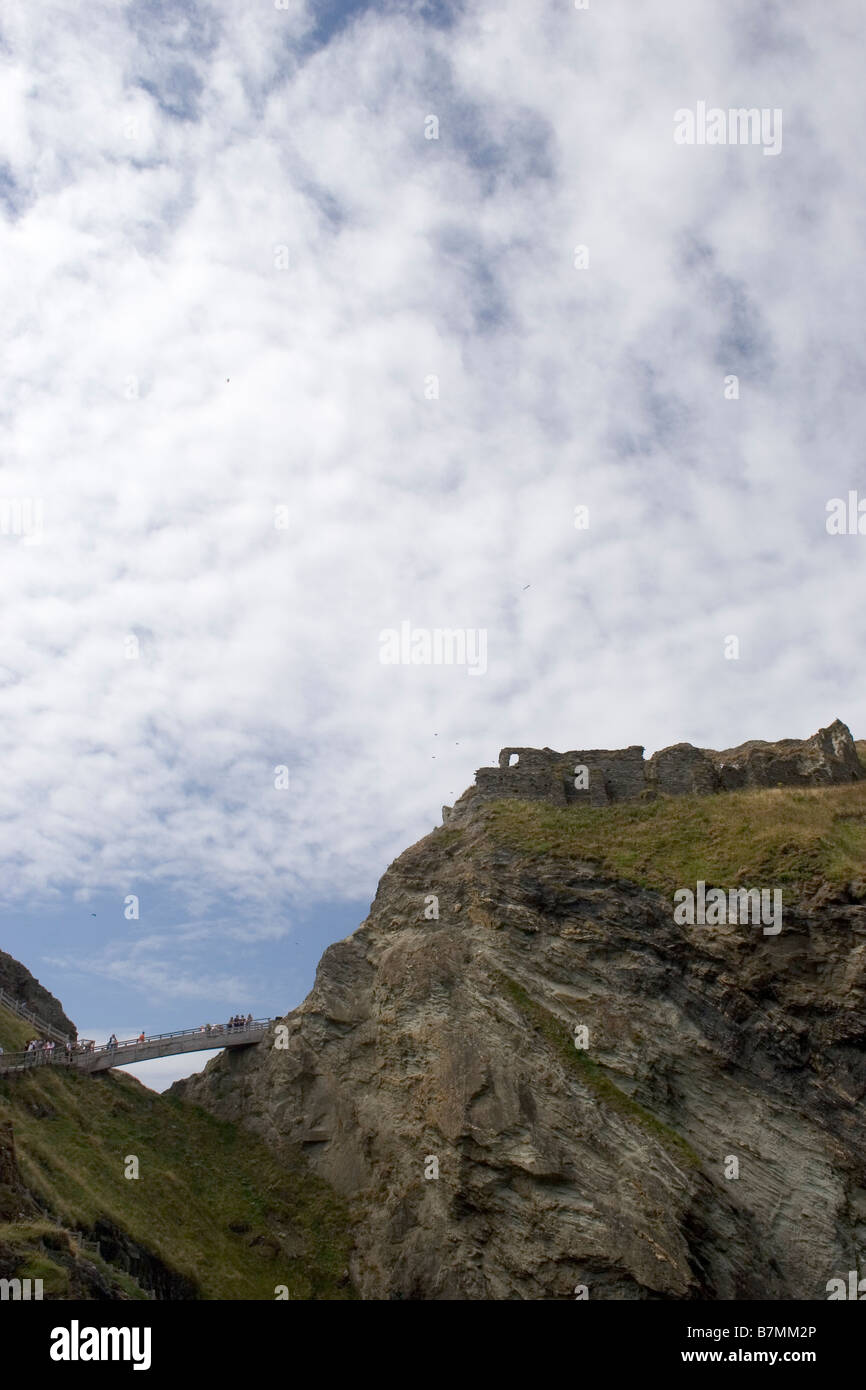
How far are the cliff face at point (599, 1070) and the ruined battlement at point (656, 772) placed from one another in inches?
78.1

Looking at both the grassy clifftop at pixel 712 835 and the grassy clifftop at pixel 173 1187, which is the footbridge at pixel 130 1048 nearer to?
the grassy clifftop at pixel 173 1187

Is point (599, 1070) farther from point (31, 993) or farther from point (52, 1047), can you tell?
point (31, 993)

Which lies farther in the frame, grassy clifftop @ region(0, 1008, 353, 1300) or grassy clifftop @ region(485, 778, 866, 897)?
grassy clifftop @ region(485, 778, 866, 897)

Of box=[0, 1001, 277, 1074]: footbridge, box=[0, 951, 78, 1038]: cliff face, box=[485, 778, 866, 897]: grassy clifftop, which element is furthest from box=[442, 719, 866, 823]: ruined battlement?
box=[0, 951, 78, 1038]: cliff face

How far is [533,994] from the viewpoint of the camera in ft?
112

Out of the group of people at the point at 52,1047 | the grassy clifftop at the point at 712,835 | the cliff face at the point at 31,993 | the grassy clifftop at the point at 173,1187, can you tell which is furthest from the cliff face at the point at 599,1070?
the cliff face at the point at 31,993

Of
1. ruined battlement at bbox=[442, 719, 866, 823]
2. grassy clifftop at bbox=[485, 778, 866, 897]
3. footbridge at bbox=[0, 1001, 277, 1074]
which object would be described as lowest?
footbridge at bbox=[0, 1001, 277, 1074]

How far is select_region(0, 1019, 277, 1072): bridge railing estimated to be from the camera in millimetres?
35812

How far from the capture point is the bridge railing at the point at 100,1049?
35.8 m

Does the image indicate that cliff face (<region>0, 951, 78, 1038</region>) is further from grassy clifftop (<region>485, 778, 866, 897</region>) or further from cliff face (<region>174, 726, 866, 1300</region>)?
grassy clifftop (<region>485, 778, 866, 897</region>)

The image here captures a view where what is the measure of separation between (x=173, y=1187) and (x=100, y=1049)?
6.96 meters

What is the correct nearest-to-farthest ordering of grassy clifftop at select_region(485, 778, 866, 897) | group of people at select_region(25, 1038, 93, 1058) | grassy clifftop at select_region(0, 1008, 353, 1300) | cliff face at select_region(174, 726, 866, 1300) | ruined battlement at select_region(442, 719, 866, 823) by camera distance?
cliff face at select_region(174, 726, 866, 1300) → grassy clifftop at select_region(0, 1008, 353, 1300) → grassy clifftop at select_region(485, 778, 866, 897) → group of people at select_region(25, 1038, 93, 1058) → ruined battlement at select_region(442, 719, 866, 823)

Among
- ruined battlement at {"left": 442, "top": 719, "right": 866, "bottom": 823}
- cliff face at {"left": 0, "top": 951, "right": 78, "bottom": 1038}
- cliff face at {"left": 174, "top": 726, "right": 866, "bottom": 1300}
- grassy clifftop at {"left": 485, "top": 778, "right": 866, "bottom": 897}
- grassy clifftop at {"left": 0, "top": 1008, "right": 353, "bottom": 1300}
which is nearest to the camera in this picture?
cliff face at {"left": 174, "top": 726, "right": 866, "bottom": 1300}
